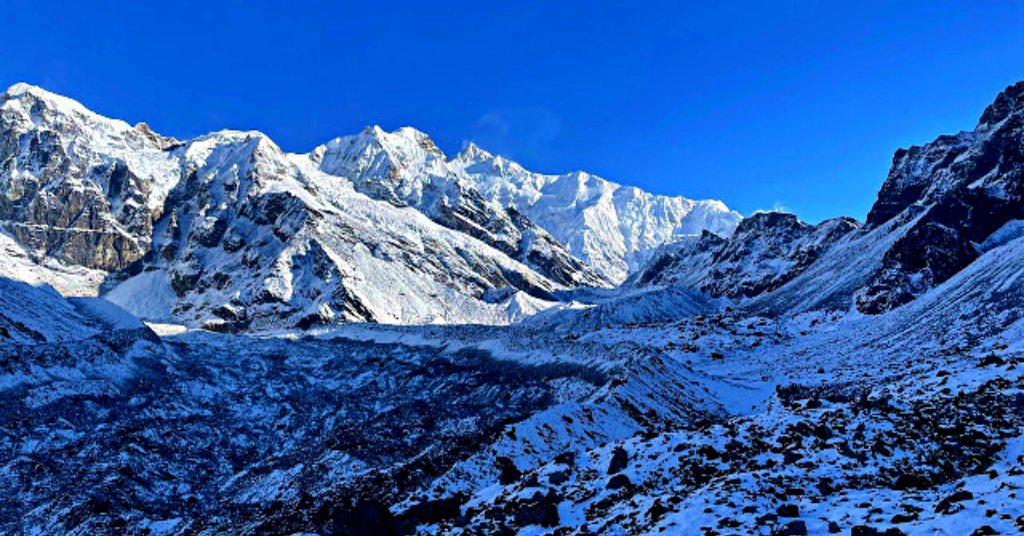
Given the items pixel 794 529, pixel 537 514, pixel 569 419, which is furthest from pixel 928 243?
pixel 794 529

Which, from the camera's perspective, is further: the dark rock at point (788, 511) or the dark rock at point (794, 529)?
the dark rock at point (788, 511)

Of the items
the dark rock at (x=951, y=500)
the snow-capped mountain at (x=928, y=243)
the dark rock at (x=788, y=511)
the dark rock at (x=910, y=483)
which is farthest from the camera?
the snow-capped mountain at (x=928, y=243)

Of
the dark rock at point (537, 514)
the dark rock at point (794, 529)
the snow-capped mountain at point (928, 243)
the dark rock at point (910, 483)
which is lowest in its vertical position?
the dark rock at point (910, 483)

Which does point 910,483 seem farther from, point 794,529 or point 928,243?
point 928,243

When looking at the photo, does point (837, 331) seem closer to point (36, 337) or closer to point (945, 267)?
point (945, 267)

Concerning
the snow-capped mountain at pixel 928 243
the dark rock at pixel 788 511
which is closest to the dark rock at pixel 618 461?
the dark rock at pixel 788 511

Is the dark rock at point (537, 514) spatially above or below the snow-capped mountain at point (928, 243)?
below

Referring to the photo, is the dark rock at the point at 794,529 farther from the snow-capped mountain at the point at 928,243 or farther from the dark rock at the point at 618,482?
the snow-capped mountain at the point at 928,243

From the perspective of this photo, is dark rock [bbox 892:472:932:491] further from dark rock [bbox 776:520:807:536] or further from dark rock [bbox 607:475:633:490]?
dark rock [bbox 607:475:633:490]

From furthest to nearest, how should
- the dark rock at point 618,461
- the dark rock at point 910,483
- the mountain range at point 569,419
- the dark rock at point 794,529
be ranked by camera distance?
the dark rock at point 618,461, the mountain range at point 569,419, the dark rock at point 910,483, the dark rock at point 794,529

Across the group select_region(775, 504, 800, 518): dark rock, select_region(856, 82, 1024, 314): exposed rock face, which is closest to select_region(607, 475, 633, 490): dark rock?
select_region(775, 504, 800, 518): dark rock

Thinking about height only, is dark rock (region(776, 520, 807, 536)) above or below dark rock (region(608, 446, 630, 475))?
below

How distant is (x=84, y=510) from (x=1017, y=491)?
50.3 m

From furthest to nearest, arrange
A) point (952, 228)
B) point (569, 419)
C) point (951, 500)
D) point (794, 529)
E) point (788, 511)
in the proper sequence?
point (952, 228), point (569, 419), point (788, 511), point (794, 529), point (951, 500)
